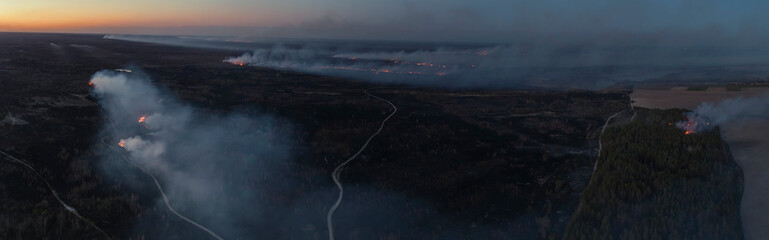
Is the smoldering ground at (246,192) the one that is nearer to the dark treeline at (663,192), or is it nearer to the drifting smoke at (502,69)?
the dark treeline at (663,192)

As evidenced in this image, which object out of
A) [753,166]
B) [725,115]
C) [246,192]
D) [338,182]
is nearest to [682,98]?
[725,115]

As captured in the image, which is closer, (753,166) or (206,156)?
(753,166)

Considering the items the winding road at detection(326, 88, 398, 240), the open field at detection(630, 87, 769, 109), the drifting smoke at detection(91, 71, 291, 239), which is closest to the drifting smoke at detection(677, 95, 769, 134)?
the open field at detection(630, 87, 769, 109)

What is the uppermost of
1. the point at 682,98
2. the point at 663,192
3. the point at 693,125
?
the point at 682,98

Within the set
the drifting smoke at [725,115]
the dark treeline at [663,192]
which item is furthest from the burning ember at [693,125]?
the dark treeline at [663,192]

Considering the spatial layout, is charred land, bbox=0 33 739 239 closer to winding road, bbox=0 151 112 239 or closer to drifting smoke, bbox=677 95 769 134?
winding road, bbox=0 151 112 239

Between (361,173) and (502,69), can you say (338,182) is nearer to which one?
(361,173)
